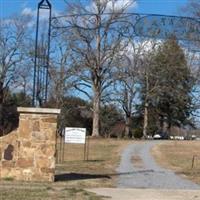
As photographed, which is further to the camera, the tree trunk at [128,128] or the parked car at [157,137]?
the parked car at [157,137]

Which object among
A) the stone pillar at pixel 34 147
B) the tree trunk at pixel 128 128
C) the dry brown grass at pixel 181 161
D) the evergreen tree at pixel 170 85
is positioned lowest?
the dry brown grass at pixel 181 161

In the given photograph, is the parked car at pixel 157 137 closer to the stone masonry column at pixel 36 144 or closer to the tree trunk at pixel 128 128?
the tree trunk at pixel 128 128

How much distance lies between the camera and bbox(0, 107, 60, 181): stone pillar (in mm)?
15852

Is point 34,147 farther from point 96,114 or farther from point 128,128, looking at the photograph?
point 128,128

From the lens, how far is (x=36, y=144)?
15891mm

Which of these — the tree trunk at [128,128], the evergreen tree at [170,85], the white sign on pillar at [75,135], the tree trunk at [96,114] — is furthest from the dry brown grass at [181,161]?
the evergreen tree at [170,85]

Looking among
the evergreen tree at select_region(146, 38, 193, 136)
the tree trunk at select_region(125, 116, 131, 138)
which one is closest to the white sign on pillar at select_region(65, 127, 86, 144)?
the tree trunk at select_region(125, 116, 131, 138)

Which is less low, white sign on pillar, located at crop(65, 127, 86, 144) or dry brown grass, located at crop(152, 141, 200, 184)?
white sign on pillar, located at crop(65, 127, 86, 144)

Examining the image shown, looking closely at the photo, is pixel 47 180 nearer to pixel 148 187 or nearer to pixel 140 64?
pixel 148 187

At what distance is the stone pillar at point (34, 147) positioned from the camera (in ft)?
52.0

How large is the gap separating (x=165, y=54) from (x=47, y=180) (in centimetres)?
6210

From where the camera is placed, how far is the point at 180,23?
19.0 metres

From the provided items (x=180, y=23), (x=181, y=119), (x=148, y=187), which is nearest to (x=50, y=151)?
(x=148, y=187)

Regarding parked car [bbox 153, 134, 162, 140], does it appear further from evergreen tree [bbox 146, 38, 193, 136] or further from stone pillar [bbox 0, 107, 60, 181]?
stone pillar [bbox 0, 107, 60, 181]
